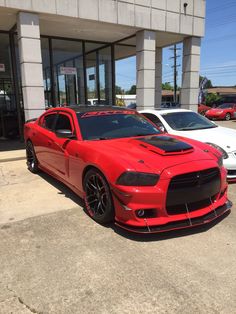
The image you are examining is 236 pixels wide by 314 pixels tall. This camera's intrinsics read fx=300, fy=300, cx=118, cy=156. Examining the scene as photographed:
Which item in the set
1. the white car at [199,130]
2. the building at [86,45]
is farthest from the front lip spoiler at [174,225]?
the building at [86,45]

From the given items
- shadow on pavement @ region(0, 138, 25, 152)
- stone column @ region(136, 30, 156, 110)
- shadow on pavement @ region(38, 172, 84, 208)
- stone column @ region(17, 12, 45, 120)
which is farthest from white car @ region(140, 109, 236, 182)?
shadow on pavement @ region(0, 138, 25, 152)

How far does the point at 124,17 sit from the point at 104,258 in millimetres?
8520

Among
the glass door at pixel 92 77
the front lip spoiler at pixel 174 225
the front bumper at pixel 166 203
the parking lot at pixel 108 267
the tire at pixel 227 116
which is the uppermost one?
the glass door at pixel 92 77

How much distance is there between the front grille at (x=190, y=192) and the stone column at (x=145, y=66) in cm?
747

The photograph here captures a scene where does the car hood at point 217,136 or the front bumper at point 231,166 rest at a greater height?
the car hood at point 217,136

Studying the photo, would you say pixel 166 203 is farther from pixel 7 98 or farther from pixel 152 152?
pixel 7 98

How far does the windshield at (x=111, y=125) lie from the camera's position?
4.69 meters

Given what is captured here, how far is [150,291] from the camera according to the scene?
2.66m

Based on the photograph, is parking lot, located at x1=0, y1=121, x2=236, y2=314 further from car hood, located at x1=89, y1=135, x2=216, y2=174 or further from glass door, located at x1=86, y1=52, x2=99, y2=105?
glass door, located at x1=86, y1=52, x2=99, y2=105

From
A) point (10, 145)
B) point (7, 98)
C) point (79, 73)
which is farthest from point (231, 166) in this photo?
point (7, 98)

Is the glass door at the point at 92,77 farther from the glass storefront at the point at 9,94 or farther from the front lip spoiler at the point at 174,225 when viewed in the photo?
the front lip spoiler at the point at 174,225

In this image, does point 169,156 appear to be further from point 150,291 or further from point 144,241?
point 150,291

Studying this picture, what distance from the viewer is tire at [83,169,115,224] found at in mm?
3752

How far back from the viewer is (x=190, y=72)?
11.8m
